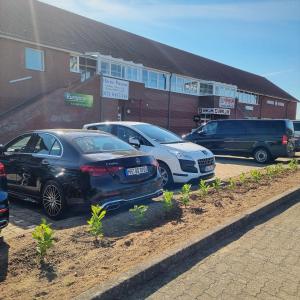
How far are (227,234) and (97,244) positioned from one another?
5.88ft

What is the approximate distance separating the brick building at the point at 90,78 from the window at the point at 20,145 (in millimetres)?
11679

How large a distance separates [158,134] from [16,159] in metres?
3.70

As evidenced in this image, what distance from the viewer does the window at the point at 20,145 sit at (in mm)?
6824

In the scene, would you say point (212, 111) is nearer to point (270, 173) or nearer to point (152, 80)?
point (152, 80)

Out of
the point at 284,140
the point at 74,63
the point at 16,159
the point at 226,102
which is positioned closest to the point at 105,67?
the point at 74,63

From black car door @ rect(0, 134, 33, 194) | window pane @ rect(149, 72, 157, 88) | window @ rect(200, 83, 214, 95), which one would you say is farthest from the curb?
window @ rect(200, 83, 214, 95)

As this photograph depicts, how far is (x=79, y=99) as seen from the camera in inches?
853

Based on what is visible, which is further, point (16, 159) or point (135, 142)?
point (135, 142)

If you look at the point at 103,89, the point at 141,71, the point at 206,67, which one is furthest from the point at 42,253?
the point at 206,67

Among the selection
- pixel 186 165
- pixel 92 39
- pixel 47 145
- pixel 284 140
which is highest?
pixel 92 39

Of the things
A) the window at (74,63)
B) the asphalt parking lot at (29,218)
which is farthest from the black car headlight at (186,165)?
the window at (74,63)

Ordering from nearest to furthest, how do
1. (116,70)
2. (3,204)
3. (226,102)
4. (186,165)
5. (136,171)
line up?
(3,204) < (136,171) < (186,165) < (116,70) < (226,102)

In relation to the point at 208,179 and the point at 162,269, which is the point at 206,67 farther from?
the point at 162,269

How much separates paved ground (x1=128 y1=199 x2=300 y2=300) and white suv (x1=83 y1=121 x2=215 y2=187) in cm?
339
